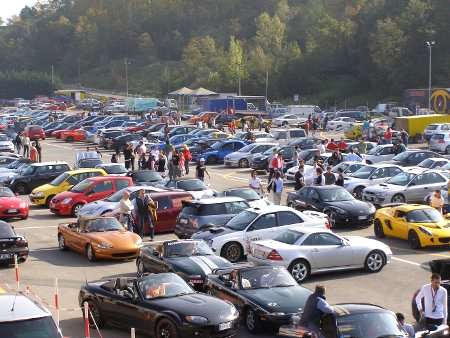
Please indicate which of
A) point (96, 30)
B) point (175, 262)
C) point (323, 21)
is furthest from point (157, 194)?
point (96, 30)

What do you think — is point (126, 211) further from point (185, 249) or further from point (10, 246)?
point (185, 249)

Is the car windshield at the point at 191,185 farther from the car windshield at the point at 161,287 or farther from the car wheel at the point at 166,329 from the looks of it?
the car wheel at the point at 166,329

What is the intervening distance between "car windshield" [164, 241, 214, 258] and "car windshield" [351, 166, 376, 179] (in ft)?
46.6

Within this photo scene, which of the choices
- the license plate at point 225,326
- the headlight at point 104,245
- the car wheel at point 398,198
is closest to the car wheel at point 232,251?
the headlight at point 104,245

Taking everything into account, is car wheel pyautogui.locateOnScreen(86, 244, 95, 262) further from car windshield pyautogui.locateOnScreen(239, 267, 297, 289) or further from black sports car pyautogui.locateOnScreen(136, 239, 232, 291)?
car windshield pyautogui.locateOnScreen(239, 267, 297, 289)

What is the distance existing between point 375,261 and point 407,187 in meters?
9.65

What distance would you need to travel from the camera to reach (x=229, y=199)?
23781 millimetres

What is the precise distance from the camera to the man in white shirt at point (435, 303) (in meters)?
12.8

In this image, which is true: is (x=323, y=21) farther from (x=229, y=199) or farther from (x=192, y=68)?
(x=229, y=199)

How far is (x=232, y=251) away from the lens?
21.0 metres

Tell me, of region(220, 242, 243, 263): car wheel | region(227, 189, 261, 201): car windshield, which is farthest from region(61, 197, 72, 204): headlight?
region(220, 242, 243, 263): car wheel

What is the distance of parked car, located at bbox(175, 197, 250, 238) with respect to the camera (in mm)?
22844

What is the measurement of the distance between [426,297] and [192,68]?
12146 centimetres

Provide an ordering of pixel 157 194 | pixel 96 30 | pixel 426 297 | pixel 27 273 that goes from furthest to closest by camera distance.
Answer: pixel 96 30
pixel 157 194
pixel 27 273
pixel 426 297
